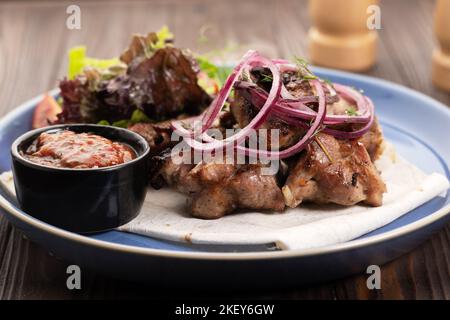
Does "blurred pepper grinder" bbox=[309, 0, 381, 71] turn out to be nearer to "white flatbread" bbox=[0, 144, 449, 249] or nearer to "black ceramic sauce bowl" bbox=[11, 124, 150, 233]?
"white flatbread" bbox=[0, 144, 449, 249]

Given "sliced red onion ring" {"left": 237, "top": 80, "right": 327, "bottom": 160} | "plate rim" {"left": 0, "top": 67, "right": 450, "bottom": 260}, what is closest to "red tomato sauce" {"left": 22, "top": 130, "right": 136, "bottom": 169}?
"plate rim" {"left": 0, "top": 67, "right": 450, "bottom": 260}

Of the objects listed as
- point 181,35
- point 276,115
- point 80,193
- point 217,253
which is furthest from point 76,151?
point 181,35

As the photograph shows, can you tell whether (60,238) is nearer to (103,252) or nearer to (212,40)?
(103,252)

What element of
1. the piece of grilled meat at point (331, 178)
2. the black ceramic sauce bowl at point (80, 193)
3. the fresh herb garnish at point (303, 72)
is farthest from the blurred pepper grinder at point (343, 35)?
the black ceramic sauce bowl at point (80, 193)

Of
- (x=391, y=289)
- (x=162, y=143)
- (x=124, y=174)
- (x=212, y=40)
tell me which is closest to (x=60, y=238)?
(x=124, y=174)

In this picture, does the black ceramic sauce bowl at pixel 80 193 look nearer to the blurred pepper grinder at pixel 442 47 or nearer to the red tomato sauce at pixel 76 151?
the red tomato sauce at pixel 76 151
